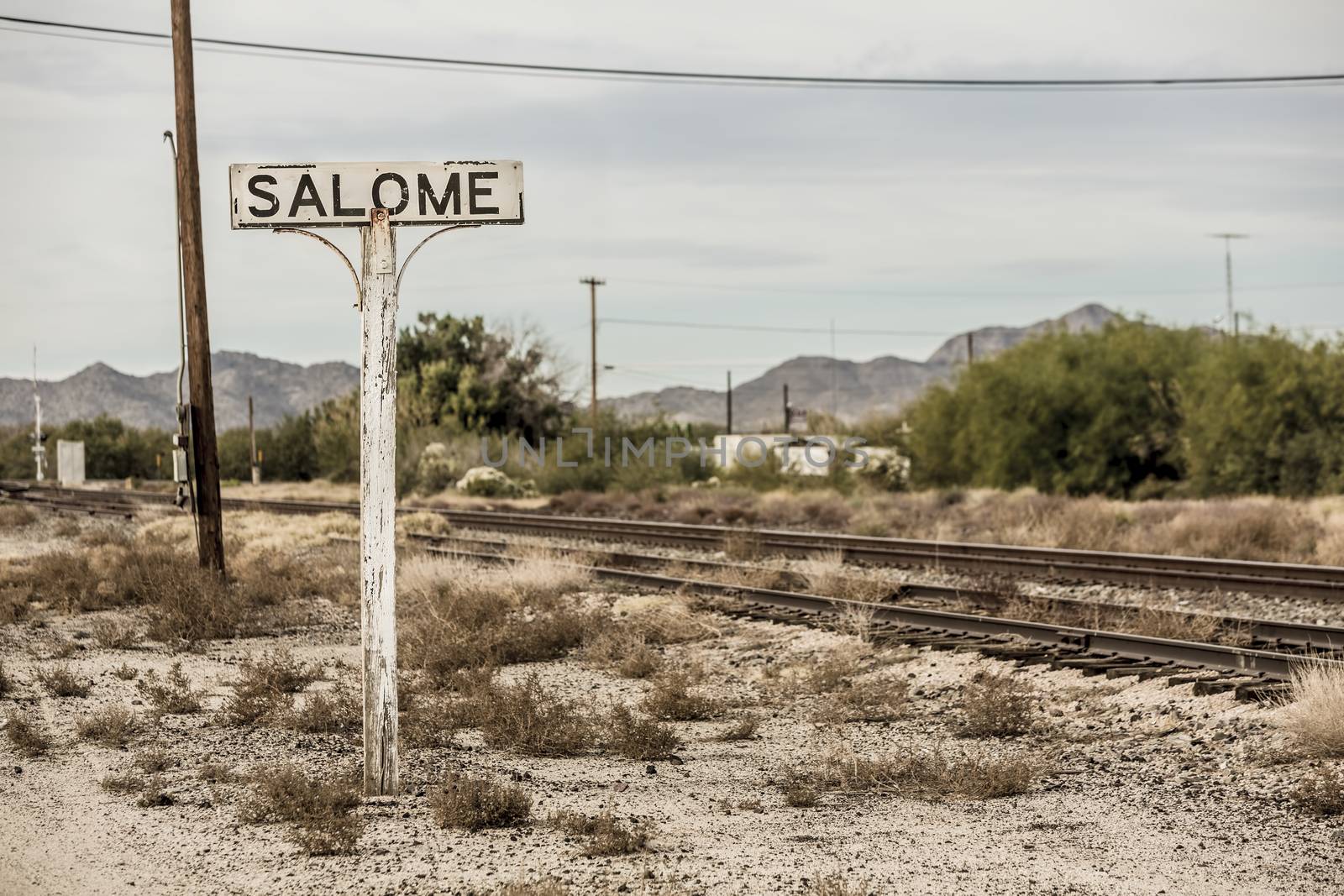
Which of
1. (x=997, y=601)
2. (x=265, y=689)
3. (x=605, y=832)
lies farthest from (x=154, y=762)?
(x=997, y=601)

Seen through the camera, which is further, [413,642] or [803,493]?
[803,493]

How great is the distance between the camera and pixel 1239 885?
6.38 m

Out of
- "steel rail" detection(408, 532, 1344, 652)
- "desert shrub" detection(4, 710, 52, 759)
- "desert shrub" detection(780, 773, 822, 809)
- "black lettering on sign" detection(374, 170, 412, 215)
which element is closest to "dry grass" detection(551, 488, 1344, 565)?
"steel rail" detection(408, 532, 1344, 652)

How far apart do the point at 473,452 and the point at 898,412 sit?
1640 centimetres

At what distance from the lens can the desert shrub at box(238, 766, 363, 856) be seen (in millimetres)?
7039

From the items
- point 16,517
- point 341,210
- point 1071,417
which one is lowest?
point 16,517

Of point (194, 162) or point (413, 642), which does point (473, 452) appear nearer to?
point (194, 162)

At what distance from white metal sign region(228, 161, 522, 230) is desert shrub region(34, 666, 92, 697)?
211 inches

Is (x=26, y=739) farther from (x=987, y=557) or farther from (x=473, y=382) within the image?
(x=473, y=382)

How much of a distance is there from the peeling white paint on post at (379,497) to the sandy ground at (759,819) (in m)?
0.39

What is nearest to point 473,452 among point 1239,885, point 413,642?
point 413,642

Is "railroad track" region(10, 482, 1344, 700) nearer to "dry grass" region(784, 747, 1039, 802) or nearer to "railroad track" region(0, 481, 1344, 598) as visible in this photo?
"railroad track" region(0, 481, 1344, 598)

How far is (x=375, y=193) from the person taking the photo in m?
8.05

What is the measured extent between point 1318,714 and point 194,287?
46.6 feet
